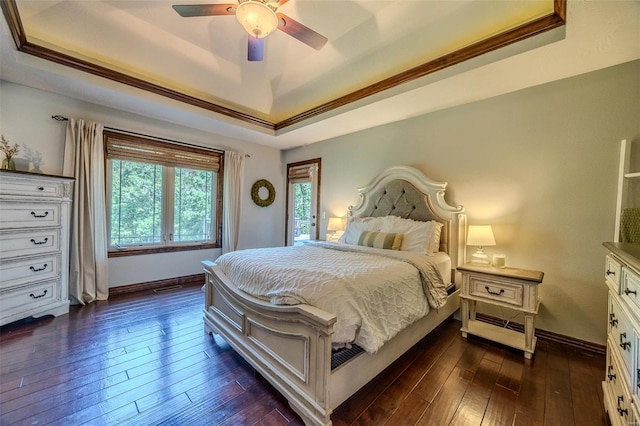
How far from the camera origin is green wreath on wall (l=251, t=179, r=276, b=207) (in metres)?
4.90

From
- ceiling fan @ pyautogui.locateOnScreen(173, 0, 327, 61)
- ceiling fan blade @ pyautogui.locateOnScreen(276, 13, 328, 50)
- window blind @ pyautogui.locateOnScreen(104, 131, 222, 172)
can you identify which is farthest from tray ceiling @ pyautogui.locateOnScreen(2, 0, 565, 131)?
window blind @ pyautogui.locateOnScreen(104, 131, 222, 172)

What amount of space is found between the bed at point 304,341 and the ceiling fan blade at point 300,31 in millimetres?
2053

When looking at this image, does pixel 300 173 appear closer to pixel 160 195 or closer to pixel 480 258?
pixel 160 195

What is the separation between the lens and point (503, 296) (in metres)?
2.24

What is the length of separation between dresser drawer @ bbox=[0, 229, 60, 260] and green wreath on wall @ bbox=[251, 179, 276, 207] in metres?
2.71

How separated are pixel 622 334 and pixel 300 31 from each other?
9.09ft

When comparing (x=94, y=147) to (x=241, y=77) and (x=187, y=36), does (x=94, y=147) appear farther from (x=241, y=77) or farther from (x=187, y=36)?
(x=241, y=77)

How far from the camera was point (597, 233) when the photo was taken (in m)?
2.22

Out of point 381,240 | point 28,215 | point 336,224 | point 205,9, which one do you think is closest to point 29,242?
point 28,215

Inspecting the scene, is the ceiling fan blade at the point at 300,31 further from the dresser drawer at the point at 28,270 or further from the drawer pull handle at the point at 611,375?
the dresser drawer at the point at 28,270

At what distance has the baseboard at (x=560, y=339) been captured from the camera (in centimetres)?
220

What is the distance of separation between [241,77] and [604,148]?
157 inches

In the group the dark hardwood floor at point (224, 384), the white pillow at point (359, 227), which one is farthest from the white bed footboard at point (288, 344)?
the white pillow at point (359, 227)

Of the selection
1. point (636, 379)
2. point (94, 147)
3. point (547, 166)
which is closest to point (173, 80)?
point (94, 147)
